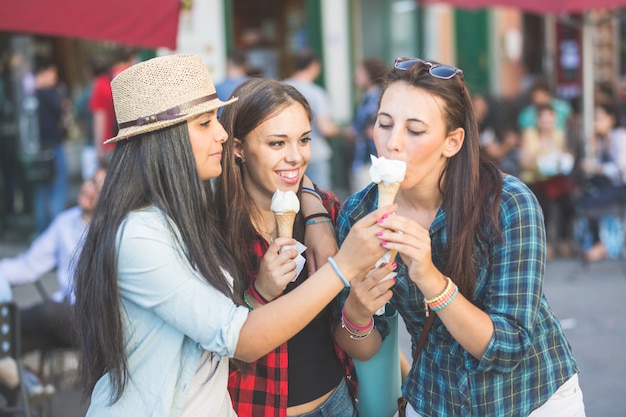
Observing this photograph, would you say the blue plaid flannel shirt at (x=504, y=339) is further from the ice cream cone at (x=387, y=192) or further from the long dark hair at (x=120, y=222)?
the long dark hair at (x=120, y=222)

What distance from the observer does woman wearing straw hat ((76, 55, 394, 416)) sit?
2320 mm

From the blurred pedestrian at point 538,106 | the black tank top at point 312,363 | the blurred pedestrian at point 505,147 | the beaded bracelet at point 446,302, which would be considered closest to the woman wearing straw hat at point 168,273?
the beaded bracelet at point 446,302

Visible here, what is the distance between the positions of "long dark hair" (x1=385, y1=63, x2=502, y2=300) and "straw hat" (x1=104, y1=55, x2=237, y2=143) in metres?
0.63

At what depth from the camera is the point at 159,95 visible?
97.3 inches

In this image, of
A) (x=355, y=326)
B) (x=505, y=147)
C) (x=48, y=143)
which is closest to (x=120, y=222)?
(x=355, y=326)

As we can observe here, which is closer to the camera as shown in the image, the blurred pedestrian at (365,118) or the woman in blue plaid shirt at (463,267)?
the woman in blue plaid shirt at (463,267)

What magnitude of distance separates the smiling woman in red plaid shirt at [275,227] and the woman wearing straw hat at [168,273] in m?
0.22

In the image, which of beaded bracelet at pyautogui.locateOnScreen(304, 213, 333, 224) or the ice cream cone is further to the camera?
beaded bracelet at pyautogui.locateOnScreen(304, 213, 333, 224)

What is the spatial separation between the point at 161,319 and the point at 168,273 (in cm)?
15

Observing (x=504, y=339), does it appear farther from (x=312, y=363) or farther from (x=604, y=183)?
(x=604, y=183)

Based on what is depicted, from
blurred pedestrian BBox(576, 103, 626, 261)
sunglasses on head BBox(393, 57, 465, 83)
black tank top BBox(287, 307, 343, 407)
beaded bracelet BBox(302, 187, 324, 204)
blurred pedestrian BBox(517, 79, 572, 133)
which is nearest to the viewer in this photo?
sunglasses on head BBox(393, 57, 465, 83)

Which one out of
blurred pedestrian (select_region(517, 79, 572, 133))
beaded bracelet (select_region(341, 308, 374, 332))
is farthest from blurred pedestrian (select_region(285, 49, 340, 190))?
beaded bracelet (select_region(341, 308, 374, 332))

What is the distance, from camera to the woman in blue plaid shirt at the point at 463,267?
7.73ft

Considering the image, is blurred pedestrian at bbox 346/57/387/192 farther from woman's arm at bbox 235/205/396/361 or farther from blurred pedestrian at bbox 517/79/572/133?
woman's arm at bbox 235/205/396/361
